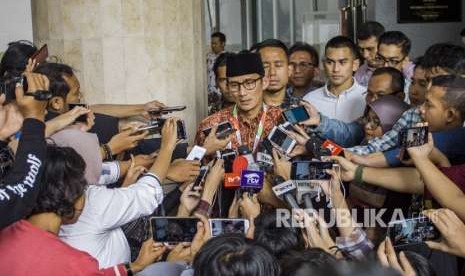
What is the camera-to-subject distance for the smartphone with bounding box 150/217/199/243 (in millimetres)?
2729

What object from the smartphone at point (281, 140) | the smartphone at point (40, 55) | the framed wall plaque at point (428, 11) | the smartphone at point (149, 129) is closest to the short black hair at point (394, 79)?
the smartphone at point (281, 140)

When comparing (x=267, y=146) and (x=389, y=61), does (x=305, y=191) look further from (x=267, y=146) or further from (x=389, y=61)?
(x=389, y=61)

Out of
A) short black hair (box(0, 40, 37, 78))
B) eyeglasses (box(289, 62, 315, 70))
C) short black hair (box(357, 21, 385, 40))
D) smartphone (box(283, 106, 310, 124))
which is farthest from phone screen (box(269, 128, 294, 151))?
short black hair (box(357, 21, 385, 40))

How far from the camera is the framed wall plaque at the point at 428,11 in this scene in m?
8.09

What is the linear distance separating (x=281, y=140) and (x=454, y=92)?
810mm

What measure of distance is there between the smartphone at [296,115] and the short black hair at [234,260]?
4.82 feet

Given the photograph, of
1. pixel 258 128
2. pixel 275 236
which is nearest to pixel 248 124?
pixel 258 128

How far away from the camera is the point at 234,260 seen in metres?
1.99

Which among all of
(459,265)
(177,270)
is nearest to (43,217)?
(177,270)

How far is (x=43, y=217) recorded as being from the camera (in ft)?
7.70

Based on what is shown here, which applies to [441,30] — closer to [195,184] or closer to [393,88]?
[393,88]

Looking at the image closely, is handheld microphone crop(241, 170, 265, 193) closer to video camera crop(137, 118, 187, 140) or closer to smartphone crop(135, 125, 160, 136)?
video camera crop(137, 118, 187, 140)

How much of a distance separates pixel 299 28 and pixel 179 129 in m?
10.8

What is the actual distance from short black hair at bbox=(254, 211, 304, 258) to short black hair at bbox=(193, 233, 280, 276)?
11.7 inches
